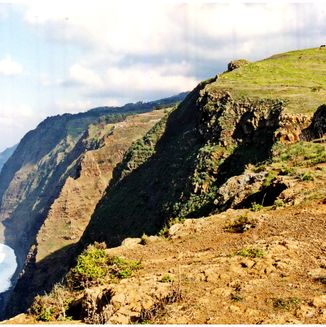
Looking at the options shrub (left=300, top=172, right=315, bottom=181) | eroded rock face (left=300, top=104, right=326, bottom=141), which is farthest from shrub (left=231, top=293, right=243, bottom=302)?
eroded rock face (left=300, top=104, right=326, bottom=141)

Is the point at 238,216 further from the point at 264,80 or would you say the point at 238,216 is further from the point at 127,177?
the point at 127,177

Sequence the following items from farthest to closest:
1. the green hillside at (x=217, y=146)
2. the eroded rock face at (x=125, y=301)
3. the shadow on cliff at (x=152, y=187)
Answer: the shadow on cliff at (x=152, y=187), the green hillside at (x=217, y=146), the eroded rock face at (x=125, y=301)

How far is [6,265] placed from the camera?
148125mm

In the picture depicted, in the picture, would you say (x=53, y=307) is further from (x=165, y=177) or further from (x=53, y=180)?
(x=53, y=180)

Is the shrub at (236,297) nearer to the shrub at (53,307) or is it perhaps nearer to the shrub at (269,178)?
the shrub at (53,307)

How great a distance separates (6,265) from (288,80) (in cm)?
12526

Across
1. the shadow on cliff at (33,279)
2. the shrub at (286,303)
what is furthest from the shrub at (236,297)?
the shadow on cliff at (33,279)

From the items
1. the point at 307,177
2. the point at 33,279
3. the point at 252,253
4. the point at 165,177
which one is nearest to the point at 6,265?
the point at 33,279

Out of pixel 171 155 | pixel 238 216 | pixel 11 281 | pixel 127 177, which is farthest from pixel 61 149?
pixel 238 216

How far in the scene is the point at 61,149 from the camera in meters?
183

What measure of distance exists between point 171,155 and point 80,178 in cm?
6159

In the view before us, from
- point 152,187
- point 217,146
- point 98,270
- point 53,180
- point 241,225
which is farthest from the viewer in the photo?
point 53,180

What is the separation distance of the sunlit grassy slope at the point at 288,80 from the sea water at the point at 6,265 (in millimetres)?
102639

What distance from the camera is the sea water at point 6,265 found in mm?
133675
